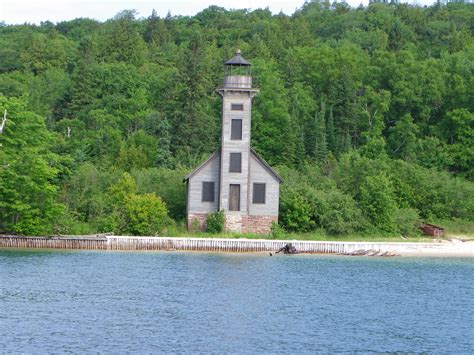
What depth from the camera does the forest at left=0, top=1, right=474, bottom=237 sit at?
195 feet

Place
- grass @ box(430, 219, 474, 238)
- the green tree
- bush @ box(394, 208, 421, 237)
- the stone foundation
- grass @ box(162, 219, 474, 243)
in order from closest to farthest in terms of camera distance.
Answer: the green tree
grass @ box(162, 219, 474, 243)
the stone foundation
bush @ box(394, 208, 421, 237)
grass @ box(430, 219, 474, 238)

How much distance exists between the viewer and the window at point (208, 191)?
58.7 m

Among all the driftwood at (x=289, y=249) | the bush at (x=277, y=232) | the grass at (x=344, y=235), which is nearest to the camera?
the driftwood at (x=289, y=249)

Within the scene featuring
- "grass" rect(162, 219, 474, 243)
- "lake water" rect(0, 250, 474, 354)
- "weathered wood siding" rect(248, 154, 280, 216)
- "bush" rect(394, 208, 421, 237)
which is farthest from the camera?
"bush" rect(394, 208, 421, 237)

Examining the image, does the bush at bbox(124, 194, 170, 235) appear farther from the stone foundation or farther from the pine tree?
the pine tree

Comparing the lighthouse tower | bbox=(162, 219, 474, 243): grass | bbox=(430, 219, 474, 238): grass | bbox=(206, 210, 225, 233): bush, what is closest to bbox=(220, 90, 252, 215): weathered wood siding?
the lighthouse tower

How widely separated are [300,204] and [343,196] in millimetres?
3377

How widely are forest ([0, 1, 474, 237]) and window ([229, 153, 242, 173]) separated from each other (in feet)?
12.5

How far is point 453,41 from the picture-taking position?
10181 centimetres

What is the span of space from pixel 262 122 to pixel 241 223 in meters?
21.5

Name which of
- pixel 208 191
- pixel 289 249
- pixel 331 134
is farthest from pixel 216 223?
pixel 331 134

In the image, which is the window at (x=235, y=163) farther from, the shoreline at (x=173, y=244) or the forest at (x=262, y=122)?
the shoreline at (x=173, y=244)

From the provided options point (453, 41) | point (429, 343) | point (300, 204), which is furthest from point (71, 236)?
point (453, 41)

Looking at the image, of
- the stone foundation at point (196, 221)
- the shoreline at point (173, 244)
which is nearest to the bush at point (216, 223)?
the stone foundation at point (196, 221)
